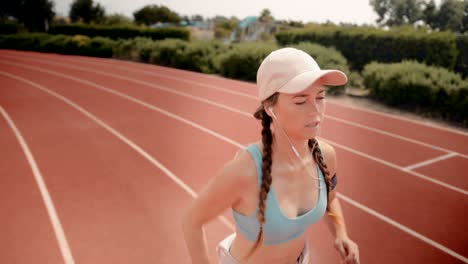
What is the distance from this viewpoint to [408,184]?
5.71 metres

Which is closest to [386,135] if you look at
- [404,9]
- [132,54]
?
[132,54]

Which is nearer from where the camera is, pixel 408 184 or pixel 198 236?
pixel 198 236

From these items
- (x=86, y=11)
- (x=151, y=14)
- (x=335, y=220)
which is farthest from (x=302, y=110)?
(x=151, y=14)

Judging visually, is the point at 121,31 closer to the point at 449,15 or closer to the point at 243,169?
the point at 449,15

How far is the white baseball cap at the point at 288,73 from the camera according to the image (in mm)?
1330

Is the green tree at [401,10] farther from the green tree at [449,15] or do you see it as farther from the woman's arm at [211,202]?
the woman's arm at [211,202]

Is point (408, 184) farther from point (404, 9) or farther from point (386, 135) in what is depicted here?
point (404, 9)

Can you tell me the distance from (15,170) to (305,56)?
20.2 ft

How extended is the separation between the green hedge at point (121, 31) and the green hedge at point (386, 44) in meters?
10.6

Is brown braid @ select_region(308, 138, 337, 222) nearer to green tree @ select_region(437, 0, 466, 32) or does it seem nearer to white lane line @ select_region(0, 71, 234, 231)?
white lane line @ select_region(0, 71, 234, 231)

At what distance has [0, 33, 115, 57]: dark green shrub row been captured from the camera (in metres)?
24.7

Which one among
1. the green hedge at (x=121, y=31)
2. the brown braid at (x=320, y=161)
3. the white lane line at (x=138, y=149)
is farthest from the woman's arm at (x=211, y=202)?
the green hedge at (x=121, y=31)

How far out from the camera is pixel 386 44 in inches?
698

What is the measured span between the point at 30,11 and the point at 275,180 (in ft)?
172
